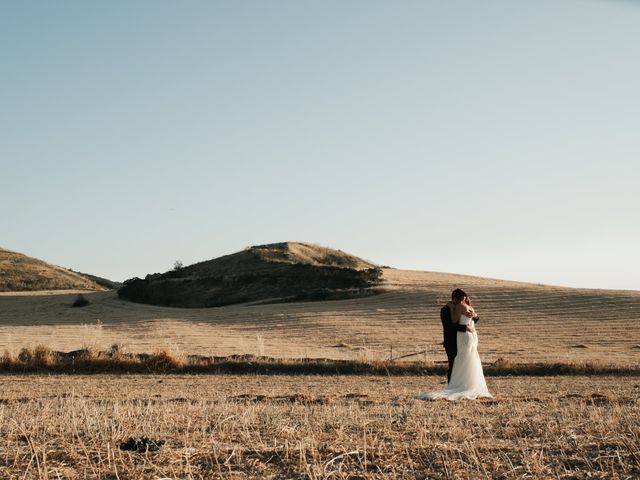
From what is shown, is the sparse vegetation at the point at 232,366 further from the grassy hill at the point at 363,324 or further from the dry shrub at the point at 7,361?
the grassy hill at the point at 363,324

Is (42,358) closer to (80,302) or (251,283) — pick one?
(80,302)

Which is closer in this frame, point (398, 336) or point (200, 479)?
point (200, 479)

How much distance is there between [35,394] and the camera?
47.3 ft

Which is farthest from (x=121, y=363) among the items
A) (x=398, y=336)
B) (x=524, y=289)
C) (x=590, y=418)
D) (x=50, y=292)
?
(x=50, y=292)

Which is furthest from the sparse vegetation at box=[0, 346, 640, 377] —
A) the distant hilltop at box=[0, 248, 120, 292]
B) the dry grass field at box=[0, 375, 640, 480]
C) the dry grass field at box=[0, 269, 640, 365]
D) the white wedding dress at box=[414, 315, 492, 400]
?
the distant hilltop at box=[0, 248, 120, 292]

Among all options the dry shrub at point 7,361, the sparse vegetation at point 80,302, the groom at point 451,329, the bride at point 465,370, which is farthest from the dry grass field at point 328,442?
the sparse vegetation at point 80,302

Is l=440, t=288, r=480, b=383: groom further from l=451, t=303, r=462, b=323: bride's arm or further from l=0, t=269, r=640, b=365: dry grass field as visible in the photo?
l=0, t=269, r=640, b=365: dry grass field

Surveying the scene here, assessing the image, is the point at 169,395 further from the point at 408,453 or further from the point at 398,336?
the point at 398,336

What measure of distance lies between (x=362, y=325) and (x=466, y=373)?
2148 cm

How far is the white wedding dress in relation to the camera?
14352mm

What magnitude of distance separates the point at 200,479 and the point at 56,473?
3.51 ft

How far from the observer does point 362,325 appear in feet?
118

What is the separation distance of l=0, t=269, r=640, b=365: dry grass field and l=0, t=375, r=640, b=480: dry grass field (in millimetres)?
12414

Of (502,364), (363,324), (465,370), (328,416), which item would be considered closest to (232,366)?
(502,364)
